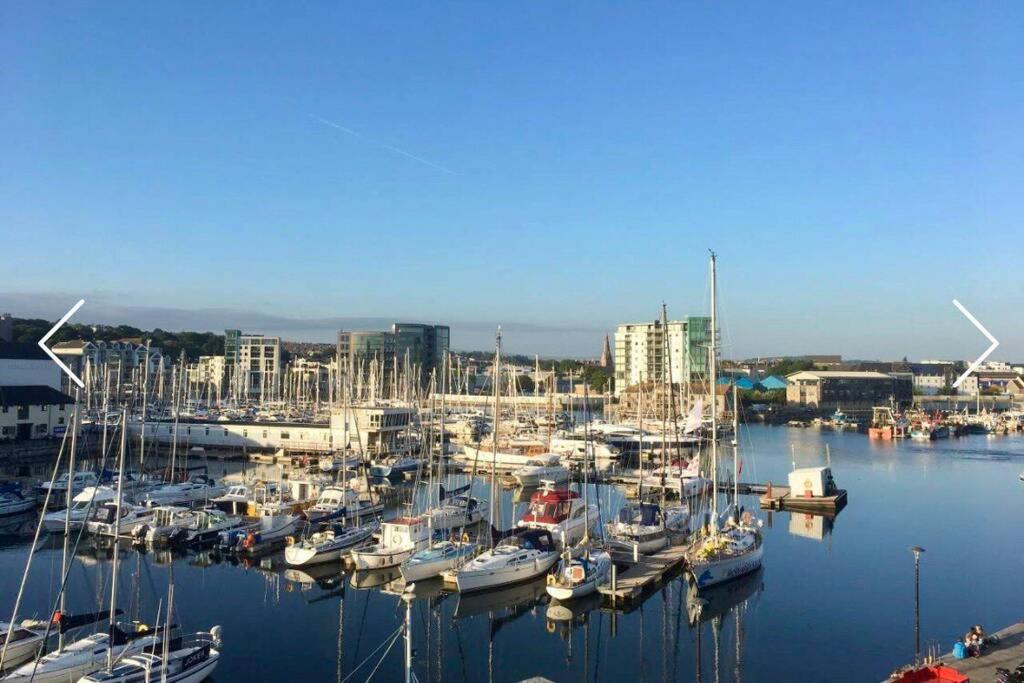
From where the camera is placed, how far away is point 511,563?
59.3ft

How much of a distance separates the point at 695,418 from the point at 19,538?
87.1 feet

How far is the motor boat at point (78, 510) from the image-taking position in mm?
24203

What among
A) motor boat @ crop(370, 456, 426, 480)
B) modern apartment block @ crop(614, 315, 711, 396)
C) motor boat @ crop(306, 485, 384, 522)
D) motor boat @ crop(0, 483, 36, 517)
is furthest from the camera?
modern apartment block @ crop(614, 315, 711, 396)

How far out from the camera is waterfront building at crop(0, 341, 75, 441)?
4188cm

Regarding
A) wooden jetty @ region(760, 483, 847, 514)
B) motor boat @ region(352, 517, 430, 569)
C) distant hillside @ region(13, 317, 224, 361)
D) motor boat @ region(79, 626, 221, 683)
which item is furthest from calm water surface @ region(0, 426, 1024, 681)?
distant hillside @ region(13, 317, 224, 361)

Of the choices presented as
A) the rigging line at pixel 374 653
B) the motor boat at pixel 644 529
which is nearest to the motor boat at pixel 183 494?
the rigging line at pixel 374 653

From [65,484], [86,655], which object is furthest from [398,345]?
[86,655]

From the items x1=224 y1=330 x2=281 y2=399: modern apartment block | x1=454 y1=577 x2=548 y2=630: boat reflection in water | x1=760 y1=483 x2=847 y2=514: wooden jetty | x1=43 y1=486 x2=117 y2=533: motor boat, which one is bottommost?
x1=454 y1=577 x2=548 y2=630: boat reflection in water

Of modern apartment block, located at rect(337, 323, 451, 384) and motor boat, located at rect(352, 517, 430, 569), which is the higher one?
modern apartment block, located at rect(337, 323, 451, 384)

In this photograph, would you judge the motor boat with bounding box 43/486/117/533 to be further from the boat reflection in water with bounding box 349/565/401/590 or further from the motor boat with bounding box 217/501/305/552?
the boat reflection in water with bounding box 349/565/401/590

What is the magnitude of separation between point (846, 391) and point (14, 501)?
89.2m

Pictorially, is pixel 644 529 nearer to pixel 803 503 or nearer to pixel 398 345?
pixel 803 503

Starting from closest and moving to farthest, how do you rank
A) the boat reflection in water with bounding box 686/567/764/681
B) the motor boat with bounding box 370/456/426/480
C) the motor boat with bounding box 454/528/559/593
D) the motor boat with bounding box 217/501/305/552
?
the boat reflection in water with bounding box 686/567/764/681 → the motor boat with bounding box 454/528/559/593 → the motor boat with bounding box 217/501/305/552 → the motor boat with bounding box 370/456/426/480

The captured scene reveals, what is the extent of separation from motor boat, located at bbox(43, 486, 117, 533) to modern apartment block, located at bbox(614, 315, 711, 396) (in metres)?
80.5
